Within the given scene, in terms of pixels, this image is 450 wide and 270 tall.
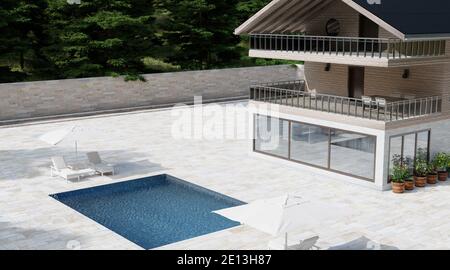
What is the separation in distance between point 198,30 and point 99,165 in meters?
24.8

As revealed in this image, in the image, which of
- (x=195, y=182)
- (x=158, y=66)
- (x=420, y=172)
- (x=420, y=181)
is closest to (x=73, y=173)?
(x=195, y=182)

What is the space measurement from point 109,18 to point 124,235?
88.2 feet

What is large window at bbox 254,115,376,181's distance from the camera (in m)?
25.8

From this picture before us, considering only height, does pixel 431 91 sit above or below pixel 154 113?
above

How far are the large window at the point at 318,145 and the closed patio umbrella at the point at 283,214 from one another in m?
9.56

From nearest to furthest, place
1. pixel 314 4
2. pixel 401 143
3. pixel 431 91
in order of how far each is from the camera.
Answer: pixel 401 143 → pixel 431 91 → pixel 314 4

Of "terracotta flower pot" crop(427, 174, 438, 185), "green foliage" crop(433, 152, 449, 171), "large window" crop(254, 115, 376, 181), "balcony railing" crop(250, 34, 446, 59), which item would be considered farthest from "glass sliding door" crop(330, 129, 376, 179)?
"balcony railing" crop(250, 34, 446, 59)

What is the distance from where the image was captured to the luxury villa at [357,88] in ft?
80.9

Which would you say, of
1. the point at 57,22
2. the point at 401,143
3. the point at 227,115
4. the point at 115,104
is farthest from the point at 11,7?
the point at 401,143

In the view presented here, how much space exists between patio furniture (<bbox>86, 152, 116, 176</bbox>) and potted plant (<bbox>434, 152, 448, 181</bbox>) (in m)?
15.0

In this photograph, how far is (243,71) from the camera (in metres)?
A: 51.3

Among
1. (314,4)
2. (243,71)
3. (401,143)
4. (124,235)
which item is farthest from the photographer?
(243,71)
